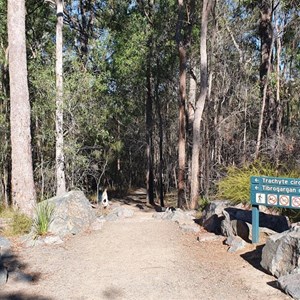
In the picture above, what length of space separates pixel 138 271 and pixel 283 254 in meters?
1.89

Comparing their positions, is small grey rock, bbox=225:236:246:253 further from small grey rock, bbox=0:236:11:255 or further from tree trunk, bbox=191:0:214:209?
tree trunk, bbox=191:0:214:209

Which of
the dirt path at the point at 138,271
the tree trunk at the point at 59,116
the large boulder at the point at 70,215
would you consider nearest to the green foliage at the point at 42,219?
the large boulder at the point at 70,215

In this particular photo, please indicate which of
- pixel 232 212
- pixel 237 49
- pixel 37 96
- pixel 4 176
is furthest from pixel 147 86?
pixel 232 212

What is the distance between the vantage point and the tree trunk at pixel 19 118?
798 cm

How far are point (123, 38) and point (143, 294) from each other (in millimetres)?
11973

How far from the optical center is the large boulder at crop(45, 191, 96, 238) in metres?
7.01

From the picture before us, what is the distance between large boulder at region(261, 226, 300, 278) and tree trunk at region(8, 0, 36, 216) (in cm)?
521

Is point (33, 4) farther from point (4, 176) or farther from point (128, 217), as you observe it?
point (128, 217)

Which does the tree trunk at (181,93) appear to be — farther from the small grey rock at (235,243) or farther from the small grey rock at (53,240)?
the small grey rock at (53,240)

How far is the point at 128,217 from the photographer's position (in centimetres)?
978

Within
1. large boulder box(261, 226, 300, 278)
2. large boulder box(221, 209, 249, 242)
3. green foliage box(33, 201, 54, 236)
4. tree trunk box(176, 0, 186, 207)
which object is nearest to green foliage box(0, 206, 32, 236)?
green foliage box(33, 201, 54, 236)

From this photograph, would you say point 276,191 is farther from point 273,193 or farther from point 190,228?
point 190,228

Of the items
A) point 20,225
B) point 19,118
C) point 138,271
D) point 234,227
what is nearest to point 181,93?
point 19,118

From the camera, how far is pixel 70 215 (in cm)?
750
